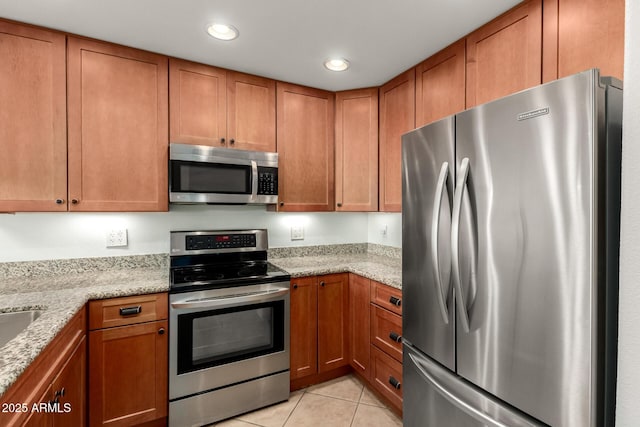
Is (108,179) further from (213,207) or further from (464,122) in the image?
(464,122)

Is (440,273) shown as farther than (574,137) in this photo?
Yes

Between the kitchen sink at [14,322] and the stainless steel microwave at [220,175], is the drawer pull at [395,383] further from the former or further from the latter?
the kitchen sink at [14,322]

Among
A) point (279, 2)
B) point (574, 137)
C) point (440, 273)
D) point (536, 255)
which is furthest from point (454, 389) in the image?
point (279, 2)

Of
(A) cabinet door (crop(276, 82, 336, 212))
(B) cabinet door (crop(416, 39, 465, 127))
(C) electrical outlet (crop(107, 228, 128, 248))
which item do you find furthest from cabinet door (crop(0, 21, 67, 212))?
(B) cabinet door (crop(416, 39, 465, 127))

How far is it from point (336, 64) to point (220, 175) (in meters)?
1.12

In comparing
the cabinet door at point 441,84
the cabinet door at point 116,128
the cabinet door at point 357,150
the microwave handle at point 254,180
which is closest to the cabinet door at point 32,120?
the cabinet door at point 116,128

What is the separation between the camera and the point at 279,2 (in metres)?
1.57

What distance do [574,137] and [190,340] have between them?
202cm

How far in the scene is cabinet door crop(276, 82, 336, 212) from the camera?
252 cm

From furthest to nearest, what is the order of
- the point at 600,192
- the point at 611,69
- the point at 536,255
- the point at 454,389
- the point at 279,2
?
the point at 279,2, the point at 454,389, the point at 611,69, the point at 536,255, the point at 600,192

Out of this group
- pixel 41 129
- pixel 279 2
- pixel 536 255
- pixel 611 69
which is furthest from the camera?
pixel 41 129

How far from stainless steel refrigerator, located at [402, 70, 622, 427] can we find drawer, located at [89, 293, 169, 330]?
1.45 metres

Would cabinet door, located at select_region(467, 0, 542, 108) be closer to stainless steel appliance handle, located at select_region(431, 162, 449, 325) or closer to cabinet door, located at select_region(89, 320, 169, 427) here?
stainless steel appliance handle, located at select_region(431, 162, 449, 325)

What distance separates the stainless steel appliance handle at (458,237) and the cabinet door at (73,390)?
5.24 feet
